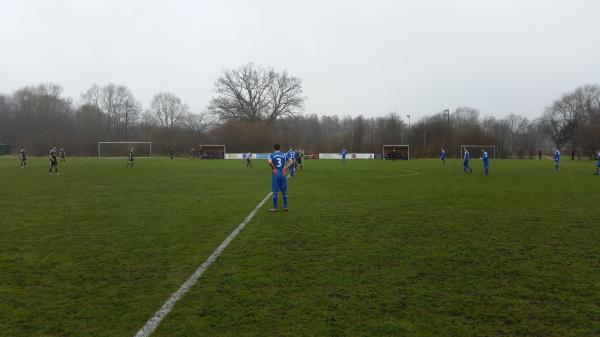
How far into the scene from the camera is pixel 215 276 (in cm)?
526

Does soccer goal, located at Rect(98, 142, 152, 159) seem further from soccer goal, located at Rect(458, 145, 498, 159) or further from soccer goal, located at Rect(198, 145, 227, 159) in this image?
soccer goal, located at Rect(458, 145, 498, 159)

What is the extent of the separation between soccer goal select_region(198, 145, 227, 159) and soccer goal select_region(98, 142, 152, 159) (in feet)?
42.7

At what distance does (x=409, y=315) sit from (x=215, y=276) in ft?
8.56

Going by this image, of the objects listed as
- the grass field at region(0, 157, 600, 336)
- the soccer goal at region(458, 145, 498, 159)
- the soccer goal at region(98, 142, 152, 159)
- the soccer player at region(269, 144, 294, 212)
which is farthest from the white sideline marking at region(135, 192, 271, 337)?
the soccer goal at region(98, 142, 152, 159)

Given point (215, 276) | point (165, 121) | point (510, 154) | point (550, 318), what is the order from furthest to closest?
point (165, 121) → point (510, 154) → point (215, 276) → point (550, 318)

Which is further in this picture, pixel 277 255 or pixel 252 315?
pixel 277 255

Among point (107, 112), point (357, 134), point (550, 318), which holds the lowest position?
point (550, 318)

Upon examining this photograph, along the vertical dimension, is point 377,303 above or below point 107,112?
below

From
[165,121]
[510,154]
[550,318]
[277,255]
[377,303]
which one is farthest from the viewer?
[165,121]

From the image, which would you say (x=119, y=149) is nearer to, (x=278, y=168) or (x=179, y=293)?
(x=278, y=168)

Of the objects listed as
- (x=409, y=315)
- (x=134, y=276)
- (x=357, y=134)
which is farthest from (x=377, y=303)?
(x=357, y=134)

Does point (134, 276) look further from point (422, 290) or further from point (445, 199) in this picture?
point (445, 199)

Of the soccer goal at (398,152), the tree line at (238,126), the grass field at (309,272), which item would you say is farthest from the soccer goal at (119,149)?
the grass field at (309,272)

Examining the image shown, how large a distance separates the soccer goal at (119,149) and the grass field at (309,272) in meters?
65.8
